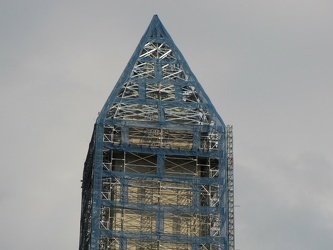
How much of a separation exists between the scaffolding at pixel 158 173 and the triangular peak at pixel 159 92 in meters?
0.11

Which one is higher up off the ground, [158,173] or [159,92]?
[159,92]

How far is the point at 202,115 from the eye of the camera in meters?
150

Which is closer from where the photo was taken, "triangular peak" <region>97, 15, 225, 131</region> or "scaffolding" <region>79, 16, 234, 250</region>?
"scaffolding" <region>79, 16, 234, 250</region>

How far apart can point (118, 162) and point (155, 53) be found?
1693 centimetres

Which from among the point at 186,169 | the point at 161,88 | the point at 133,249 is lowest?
the point at 133,249

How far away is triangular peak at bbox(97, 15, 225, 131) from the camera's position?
14875 centimetres

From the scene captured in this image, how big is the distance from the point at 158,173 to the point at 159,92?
1065 centimetres

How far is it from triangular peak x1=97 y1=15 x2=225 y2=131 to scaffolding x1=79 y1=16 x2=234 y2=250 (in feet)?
0.38

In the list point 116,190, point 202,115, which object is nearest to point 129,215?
point 116,190

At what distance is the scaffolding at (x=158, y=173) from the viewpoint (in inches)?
5679

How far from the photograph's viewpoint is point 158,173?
14638 centimetres

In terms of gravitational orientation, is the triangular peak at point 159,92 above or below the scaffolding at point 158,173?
above

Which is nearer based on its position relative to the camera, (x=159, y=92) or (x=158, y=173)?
(x=158, y=173)

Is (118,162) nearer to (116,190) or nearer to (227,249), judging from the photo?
(116,190)
